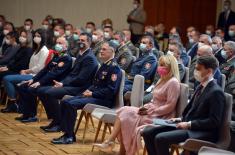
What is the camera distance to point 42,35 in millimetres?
10547

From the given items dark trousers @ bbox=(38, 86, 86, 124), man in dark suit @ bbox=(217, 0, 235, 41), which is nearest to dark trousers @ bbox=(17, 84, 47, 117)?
dark trousers @ bbox=(38, 86, 86, 124)

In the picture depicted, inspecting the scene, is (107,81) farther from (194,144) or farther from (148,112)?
(194,144)

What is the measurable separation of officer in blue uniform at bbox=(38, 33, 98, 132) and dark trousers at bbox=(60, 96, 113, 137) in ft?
1.74

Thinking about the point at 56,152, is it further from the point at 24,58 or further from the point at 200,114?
the point at 24,58

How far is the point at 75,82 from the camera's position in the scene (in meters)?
7.93

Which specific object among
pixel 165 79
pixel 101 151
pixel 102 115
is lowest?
Result: pixel 101 151

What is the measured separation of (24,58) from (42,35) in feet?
2.40

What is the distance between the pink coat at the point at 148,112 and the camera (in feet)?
20.1

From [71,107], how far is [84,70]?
2.26 ft

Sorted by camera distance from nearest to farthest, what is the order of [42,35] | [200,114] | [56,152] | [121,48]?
[200,114] → [56,152] → [121,48] → [42,35]

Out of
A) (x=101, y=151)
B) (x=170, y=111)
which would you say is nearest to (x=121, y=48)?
(x=101, y=151)

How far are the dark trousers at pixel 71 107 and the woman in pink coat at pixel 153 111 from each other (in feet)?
2.75

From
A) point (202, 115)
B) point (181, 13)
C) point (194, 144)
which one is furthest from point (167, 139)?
point (181, 13)

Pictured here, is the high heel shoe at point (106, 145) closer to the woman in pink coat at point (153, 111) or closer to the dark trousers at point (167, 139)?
the woman in pink coat at point (153, 111)
